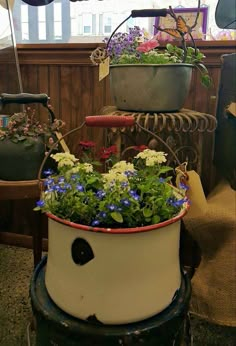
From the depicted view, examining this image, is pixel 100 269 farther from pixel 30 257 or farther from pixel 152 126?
pixel 30 257

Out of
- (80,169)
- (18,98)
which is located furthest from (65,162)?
(18,98)

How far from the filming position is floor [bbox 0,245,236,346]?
1193 mm

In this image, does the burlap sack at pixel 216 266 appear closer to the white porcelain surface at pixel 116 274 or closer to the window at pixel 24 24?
the white porcelain surface at pixel 116 274

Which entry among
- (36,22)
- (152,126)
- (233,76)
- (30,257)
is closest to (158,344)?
(152,126)

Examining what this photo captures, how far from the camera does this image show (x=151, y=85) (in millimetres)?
1136

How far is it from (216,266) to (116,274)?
17.5 inches

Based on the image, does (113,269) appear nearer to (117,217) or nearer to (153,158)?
(117,217)

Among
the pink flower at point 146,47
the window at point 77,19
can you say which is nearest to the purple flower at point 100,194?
the pink flower at point 146,47

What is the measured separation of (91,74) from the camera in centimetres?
163

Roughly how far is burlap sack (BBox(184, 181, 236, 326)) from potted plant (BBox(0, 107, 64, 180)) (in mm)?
531

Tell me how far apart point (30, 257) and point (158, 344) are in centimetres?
114

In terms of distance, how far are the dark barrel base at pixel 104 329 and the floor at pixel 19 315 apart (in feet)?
1.46

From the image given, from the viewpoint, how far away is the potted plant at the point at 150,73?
1.13 m

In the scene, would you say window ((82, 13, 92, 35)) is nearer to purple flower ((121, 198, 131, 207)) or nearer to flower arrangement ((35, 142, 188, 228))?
flower arrangement ((35, 142, 188, 228))
